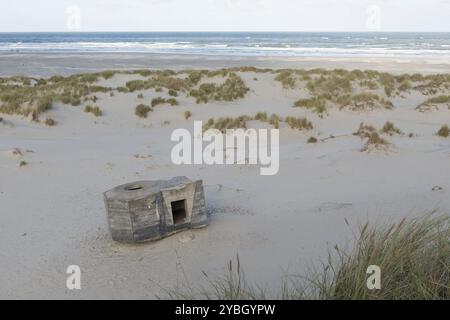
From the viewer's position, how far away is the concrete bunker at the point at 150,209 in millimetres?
4656

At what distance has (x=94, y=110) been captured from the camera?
14.0 m

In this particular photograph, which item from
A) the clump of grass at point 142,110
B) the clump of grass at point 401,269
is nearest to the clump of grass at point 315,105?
the clump of grass at point 142,110

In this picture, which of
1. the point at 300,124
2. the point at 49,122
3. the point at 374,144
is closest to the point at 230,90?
the point at 300,124

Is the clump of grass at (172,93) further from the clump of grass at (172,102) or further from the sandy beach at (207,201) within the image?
the sandy beach at (207,201)

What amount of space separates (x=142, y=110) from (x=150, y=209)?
9.66 metres

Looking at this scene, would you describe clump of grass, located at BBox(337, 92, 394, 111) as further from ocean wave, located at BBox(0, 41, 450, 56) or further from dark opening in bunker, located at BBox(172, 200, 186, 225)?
ocean wave, located at BBox(0, 41, 450, 56)

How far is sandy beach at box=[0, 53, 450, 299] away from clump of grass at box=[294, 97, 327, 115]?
158 cm

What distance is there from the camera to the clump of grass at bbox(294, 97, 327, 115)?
46.4ft

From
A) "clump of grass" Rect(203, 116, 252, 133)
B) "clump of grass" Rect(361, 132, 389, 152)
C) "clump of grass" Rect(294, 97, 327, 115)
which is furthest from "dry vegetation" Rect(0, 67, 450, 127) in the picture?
"clump of grass" Rect(361, 132, 389, 152)

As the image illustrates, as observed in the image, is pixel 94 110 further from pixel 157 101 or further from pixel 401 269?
pixel 401 269

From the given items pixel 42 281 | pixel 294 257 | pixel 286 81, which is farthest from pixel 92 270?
pixel 286 81

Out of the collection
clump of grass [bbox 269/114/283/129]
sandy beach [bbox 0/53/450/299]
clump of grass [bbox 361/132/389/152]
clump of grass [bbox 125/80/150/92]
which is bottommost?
sandy beach [bbox 0/53/450/299]

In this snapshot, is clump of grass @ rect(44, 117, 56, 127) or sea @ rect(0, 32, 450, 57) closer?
clump of grass @ rect(44, 117, 56, 127)

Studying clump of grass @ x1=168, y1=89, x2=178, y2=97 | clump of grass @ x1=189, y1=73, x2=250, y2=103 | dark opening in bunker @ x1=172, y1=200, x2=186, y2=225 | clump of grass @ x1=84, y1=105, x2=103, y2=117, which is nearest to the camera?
dark opening in bunker @ x1=172, y1=200, x2=186, y2=225
